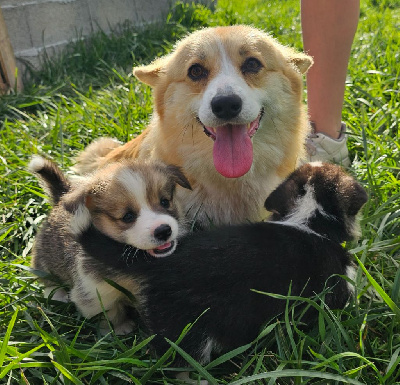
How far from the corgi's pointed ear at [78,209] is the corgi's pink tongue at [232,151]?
734mm

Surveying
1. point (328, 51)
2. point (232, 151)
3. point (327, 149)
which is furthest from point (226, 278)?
point (328, 51)

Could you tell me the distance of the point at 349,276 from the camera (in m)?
2.09

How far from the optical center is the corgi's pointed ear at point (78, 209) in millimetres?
1998

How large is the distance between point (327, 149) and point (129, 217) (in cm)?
179

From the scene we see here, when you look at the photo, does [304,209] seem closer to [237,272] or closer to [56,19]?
[237,272]

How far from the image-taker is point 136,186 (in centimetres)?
222

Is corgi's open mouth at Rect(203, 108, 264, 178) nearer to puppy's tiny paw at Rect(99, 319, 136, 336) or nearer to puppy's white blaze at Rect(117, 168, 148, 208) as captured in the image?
puppy's white blaze at Rect(117, 168, 148, 208)

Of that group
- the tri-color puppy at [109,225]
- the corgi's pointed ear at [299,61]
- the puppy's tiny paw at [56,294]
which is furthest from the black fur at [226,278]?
the corgi's pointed ear at [299,61]

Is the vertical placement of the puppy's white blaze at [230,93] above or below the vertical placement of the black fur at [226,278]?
above

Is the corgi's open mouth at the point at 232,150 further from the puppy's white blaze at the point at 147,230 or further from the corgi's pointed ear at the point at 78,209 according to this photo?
the corgi's pointed ear at the point at 78,209

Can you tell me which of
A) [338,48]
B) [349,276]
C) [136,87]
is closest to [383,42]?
[338,48]

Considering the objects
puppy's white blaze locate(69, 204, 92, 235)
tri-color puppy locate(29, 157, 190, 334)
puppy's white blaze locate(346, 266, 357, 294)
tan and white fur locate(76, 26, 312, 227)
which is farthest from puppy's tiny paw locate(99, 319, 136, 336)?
puppy's white blaze locate(346, 266, 357, 294)

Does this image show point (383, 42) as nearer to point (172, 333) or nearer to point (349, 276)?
point (349, 276)

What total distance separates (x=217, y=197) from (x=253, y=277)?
3.14 ft
